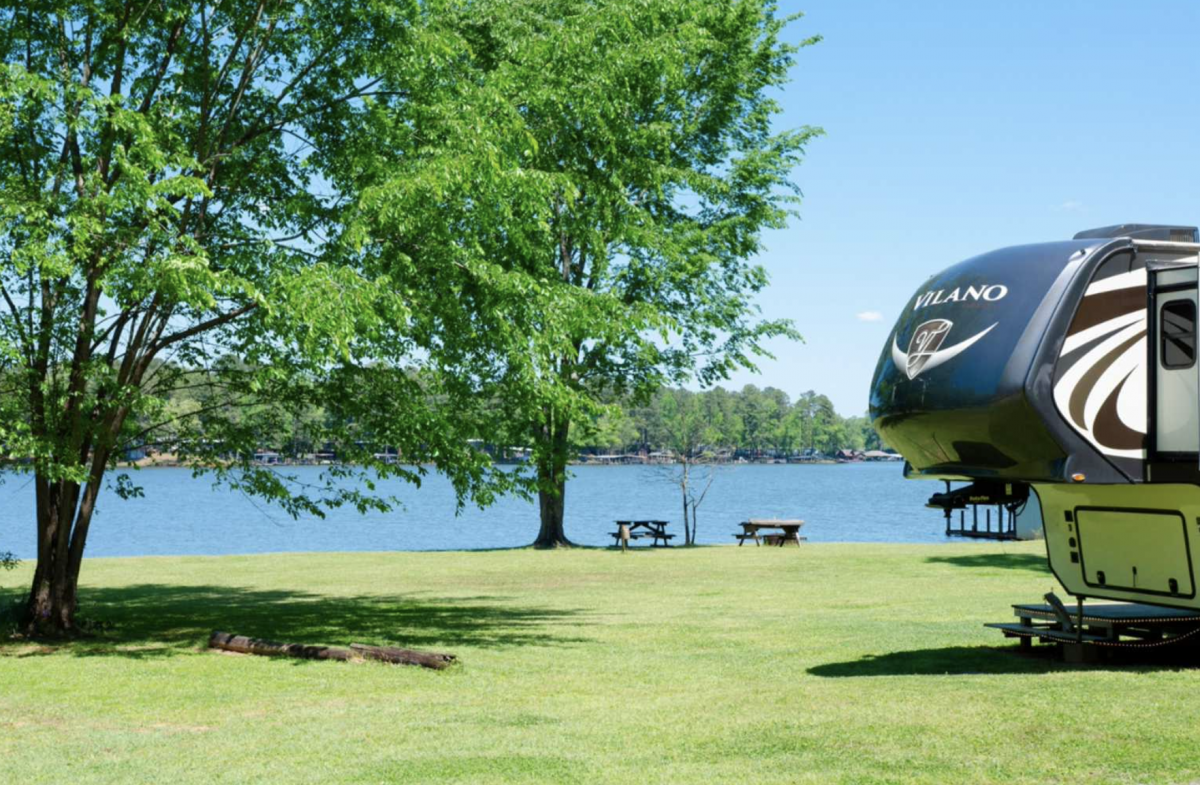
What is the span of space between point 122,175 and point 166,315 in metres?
2.76

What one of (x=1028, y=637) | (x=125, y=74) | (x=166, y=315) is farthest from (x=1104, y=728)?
(x=125, y=74)

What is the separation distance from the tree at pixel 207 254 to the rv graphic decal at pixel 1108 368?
22.1ft

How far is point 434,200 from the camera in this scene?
551 inches

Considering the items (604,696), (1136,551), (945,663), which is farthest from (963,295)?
(604,696)

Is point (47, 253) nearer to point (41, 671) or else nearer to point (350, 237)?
point (350, 237)

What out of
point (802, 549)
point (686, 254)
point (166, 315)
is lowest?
point (802, 549)

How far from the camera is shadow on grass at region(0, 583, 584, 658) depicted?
15.1m

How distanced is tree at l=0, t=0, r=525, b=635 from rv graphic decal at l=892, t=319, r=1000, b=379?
17.5ft

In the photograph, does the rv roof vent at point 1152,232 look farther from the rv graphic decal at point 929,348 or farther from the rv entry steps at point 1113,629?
the rv entry steps at point 1113,629

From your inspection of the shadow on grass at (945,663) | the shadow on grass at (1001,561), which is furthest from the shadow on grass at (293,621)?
the shadow on grass at (1001,561)

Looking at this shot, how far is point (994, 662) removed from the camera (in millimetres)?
12344

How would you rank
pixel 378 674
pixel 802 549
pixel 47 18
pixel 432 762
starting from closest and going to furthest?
pixel 432 762 < pixel 378 674 < pixel 47 18 < pixel 802 549

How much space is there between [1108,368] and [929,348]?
1.46 m

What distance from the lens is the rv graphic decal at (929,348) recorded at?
1072cm
